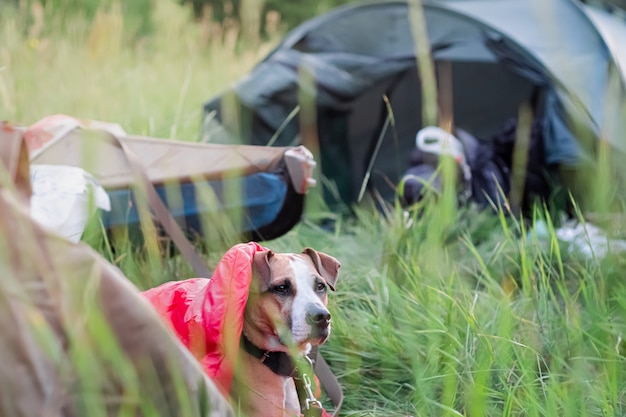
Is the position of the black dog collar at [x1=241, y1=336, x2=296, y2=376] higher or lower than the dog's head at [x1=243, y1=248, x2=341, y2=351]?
lower

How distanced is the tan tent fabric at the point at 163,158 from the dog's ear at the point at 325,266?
2.18 ft

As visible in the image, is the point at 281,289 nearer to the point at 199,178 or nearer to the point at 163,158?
the point at 199,178

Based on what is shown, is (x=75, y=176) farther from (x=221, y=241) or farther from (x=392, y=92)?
(x=392, y=92)

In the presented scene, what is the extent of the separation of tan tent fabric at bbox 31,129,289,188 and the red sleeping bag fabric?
0.84 m

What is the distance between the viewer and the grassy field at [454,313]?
1.91m

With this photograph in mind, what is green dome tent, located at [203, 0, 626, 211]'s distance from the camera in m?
3.86

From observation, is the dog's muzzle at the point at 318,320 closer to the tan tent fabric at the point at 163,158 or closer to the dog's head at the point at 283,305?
the dog's head at the point at 283,305

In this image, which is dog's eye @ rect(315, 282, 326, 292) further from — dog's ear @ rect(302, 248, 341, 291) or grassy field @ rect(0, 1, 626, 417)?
grassy field @ rect(0, 1, 626, 417)

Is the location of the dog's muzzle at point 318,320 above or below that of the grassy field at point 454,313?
above

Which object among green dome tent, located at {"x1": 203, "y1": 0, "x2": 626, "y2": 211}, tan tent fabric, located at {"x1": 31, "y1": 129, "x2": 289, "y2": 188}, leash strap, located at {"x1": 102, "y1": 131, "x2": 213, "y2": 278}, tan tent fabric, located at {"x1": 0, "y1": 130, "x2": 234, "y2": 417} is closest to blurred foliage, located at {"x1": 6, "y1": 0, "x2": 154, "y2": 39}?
green dome tent, located at {"x1": 203, "y1": 0, "x2": 626, "y2": 211}

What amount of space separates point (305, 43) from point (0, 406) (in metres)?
3.66

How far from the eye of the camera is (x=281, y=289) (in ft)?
6.26

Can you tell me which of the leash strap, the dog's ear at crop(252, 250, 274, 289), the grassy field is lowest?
the grassy field

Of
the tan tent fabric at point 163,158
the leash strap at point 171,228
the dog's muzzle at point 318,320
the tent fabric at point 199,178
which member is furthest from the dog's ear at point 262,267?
the tan tent fabric at point 163,158
